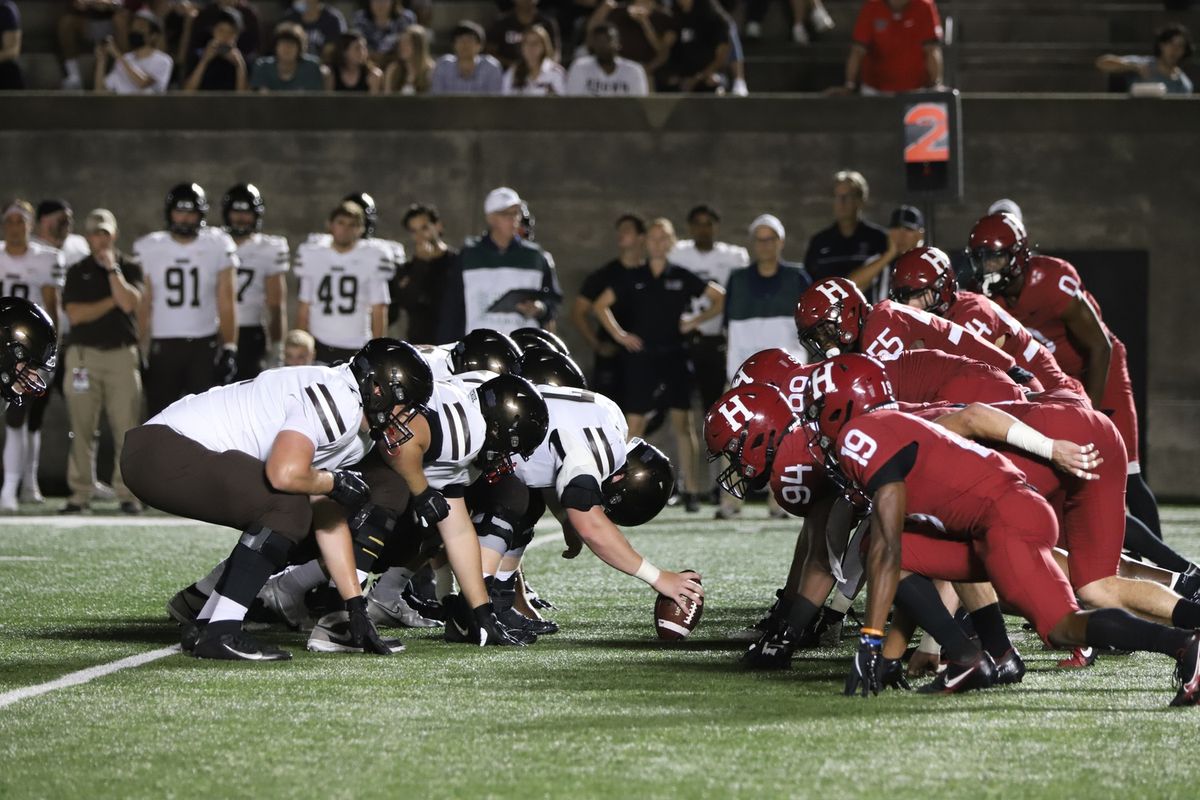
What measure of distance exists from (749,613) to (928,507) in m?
2.33

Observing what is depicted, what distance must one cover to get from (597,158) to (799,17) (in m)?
2.80

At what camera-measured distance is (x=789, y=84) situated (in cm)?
1653

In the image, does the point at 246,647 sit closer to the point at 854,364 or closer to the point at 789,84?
the point at 854,364

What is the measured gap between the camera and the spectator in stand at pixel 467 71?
1511 cm

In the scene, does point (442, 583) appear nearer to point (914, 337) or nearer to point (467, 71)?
point (914, 337)

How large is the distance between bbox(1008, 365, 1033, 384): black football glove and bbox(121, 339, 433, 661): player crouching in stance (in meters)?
2.23

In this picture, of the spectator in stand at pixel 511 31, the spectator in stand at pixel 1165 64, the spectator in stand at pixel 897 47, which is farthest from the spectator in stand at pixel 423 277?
the spectator in stand at pixel 1165 64

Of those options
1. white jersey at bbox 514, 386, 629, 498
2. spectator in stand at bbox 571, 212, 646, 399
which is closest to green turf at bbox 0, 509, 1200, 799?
white jersey at bbox 514, 386, 629, 498

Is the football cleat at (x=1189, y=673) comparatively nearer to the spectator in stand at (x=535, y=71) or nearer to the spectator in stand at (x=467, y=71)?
the spectator in stand at (x=535, y=71)

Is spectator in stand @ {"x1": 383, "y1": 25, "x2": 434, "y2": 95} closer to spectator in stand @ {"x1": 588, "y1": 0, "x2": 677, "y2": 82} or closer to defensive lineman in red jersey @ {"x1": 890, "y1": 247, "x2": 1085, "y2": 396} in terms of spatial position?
spectator in stand @ {"x1": 588, "y1": 0, "x2": 677, "y2": 82}

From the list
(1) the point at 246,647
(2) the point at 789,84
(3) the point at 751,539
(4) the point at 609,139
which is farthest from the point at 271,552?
(2) the point at 789,84

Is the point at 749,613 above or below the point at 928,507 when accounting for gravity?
below

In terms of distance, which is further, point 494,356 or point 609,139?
point 609,139

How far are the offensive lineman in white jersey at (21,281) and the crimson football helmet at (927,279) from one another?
24.7ft
